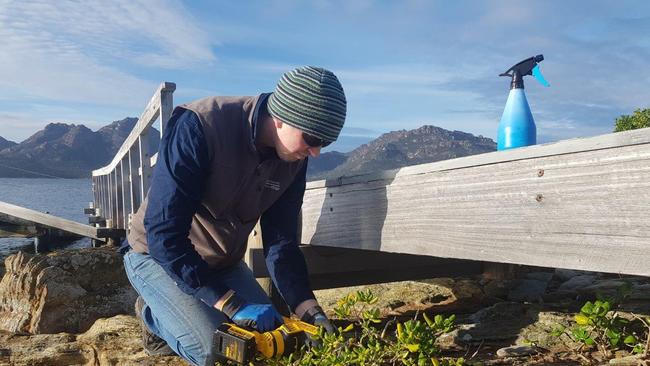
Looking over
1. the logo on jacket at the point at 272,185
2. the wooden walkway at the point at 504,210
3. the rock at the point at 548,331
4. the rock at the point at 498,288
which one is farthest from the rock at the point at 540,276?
the logo on jacket at the point at 272,185

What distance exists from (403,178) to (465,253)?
1.93ft

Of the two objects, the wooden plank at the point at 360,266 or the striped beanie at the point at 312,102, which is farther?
the wooden plank at the point at 360,266

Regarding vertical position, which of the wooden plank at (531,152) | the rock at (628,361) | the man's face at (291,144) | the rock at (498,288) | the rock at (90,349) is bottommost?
the rock at (90,349)

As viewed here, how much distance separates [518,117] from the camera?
326cm

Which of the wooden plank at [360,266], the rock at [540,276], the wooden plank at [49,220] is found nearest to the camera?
the wooden plank at [360,266]

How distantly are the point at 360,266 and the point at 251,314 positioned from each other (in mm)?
1917

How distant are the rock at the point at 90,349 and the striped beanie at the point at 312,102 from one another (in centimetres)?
164

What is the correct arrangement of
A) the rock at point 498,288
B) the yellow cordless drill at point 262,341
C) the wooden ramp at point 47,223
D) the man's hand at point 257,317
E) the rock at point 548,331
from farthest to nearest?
the wooden ramp at point 47,223 < the rock at point 498,288 < the rock at point 548,331 < the man's hand at point 257,317 < the yellow cordless drill at point 262,341

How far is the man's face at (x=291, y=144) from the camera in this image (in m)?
2.93

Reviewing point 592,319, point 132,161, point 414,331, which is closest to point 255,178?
point 414,331

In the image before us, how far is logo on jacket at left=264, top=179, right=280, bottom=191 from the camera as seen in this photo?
3368 millimetres

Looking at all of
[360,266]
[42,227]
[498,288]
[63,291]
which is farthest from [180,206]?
[42,227]

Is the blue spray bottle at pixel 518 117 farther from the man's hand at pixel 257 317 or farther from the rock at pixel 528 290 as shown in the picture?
the rock at pixel 528 290

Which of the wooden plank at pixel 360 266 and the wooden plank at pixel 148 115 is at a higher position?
the wooden plank at pixel 148 115
